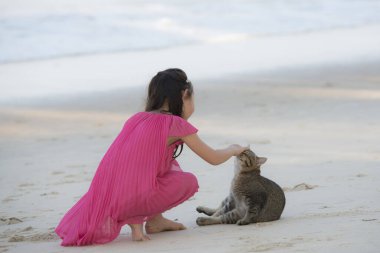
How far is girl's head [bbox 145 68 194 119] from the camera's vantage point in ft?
15.9

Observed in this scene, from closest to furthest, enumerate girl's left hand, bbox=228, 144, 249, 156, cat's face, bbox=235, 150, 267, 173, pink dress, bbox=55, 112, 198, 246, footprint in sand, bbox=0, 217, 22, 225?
pink dress, bbox=55, 112, 198, 246, girl's left hand, bbox=228, 144, 249, 156, cat's face, bbox=235, 150, 267, 173, footprint in sand, bbox=0, 217, 22, 225

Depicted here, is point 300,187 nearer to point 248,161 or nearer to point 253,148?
point 248,161

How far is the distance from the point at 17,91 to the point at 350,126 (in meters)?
6.27

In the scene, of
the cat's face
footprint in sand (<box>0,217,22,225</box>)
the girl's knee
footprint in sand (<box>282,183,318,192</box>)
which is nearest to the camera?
the girl's knee

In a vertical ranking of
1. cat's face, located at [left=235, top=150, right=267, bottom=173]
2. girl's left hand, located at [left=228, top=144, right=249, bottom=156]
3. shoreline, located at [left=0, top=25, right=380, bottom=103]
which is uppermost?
shoreline, located at [left=0, top=25, right=380, bottom=103]

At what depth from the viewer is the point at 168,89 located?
4844 mm

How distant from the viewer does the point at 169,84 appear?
4844 mm

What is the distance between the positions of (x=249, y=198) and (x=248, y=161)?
0.78 ft

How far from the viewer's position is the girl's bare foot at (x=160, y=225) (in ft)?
16.6

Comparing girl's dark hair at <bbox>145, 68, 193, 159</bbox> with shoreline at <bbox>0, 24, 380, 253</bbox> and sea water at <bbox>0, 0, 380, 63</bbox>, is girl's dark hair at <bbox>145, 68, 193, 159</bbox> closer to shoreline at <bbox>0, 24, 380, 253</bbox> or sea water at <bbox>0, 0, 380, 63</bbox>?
shoreline at <bbox>0, 24, 380, 253</bbox>

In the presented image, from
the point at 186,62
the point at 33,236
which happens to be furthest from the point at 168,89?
the point at 186,62

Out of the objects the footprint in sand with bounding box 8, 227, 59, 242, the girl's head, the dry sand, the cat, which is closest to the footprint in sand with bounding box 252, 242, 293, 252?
the dry sand

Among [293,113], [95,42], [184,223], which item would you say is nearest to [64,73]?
[95,42]

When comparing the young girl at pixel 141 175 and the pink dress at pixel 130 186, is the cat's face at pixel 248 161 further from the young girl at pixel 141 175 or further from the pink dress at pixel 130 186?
the pink dress at pixel 130 186
